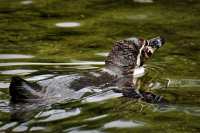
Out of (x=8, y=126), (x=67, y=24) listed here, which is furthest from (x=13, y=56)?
(x=8, y=126)

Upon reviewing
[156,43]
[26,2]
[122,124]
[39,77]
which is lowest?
[122,124]

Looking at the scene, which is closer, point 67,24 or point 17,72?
point 17,72

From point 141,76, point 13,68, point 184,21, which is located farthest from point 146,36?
point 13,68

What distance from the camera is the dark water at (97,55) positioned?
23.1ft

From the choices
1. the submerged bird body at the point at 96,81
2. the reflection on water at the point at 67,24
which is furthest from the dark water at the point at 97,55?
the submerged bird body at the point at 96,81

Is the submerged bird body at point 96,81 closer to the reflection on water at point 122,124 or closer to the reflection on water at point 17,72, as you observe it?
the reflection on water at point 122,124

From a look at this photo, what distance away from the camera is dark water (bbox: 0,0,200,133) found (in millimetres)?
7051

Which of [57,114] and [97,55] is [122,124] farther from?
[97,55]

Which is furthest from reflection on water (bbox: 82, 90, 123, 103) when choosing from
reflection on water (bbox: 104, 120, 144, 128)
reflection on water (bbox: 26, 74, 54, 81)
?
reflection on water (bbox: 26, 74, 54, 81)

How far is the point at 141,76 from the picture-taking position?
944 cm

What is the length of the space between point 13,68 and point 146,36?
115 inches

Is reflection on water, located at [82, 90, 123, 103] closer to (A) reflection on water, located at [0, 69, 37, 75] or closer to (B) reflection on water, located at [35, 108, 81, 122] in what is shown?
(B) reflection on water, located at [35, 108, 81, 122]

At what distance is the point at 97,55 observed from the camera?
10445mm

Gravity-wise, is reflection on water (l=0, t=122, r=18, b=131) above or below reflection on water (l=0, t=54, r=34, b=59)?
below
